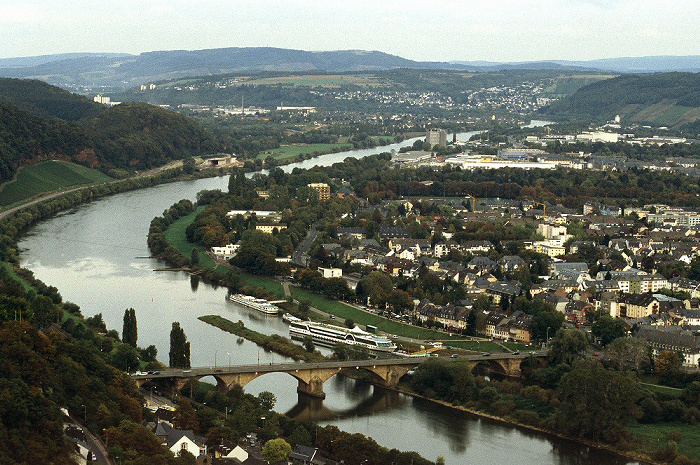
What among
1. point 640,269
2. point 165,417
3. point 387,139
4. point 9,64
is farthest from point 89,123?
point 9,64

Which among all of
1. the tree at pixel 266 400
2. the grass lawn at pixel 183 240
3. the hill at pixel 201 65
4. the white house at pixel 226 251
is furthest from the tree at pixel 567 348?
the hill at pixel 201 65

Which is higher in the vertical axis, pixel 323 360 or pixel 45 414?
pixel 45 414

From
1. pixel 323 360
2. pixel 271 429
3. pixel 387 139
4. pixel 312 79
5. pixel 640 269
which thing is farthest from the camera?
Answer: pixel 312 79

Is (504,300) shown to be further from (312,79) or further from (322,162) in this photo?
(312,79)

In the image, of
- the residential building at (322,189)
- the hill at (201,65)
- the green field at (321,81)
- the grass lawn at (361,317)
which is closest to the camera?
the grass lawn at (361,317)

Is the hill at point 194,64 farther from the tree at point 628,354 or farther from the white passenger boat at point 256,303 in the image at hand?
the tree at point 628,354

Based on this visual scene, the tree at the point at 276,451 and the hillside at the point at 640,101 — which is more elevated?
the tree at the point at 276,451

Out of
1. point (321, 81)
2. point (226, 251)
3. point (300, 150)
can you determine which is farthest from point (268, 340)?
point (321, 81)

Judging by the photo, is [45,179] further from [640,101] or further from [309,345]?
[640,101]
